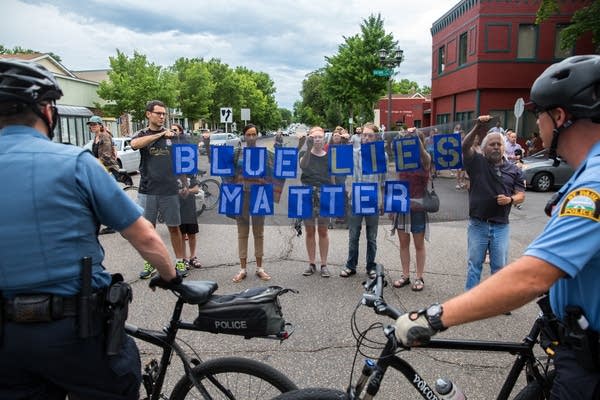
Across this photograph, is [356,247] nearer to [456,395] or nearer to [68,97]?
[456,395]

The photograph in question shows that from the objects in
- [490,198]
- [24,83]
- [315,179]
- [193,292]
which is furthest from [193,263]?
[24,83]

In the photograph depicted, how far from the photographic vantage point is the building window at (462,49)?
2711cm

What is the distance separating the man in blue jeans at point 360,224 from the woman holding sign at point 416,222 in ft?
1.18

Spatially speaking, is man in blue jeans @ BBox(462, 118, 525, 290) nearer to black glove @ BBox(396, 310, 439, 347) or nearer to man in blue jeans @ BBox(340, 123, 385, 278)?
man in blue jeans @ BBox(340, 123, 385, 278)

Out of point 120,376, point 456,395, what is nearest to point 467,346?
point 456,395

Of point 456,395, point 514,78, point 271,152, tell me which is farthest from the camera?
point 514,78

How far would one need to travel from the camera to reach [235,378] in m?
2.28

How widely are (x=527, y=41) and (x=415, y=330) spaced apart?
90.0 feet

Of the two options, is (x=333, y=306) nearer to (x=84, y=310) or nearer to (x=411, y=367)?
(x=411, y=367)

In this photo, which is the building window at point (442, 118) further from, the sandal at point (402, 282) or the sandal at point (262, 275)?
the sandal at point (262, 275)

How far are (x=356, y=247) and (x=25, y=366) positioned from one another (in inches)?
191

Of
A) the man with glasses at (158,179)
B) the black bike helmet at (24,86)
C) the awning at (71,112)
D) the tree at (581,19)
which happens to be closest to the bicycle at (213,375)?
the black bike helmet at (24,86)

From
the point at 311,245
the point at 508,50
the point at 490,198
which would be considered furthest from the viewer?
the point at 508,50

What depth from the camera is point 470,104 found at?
26.4 m
